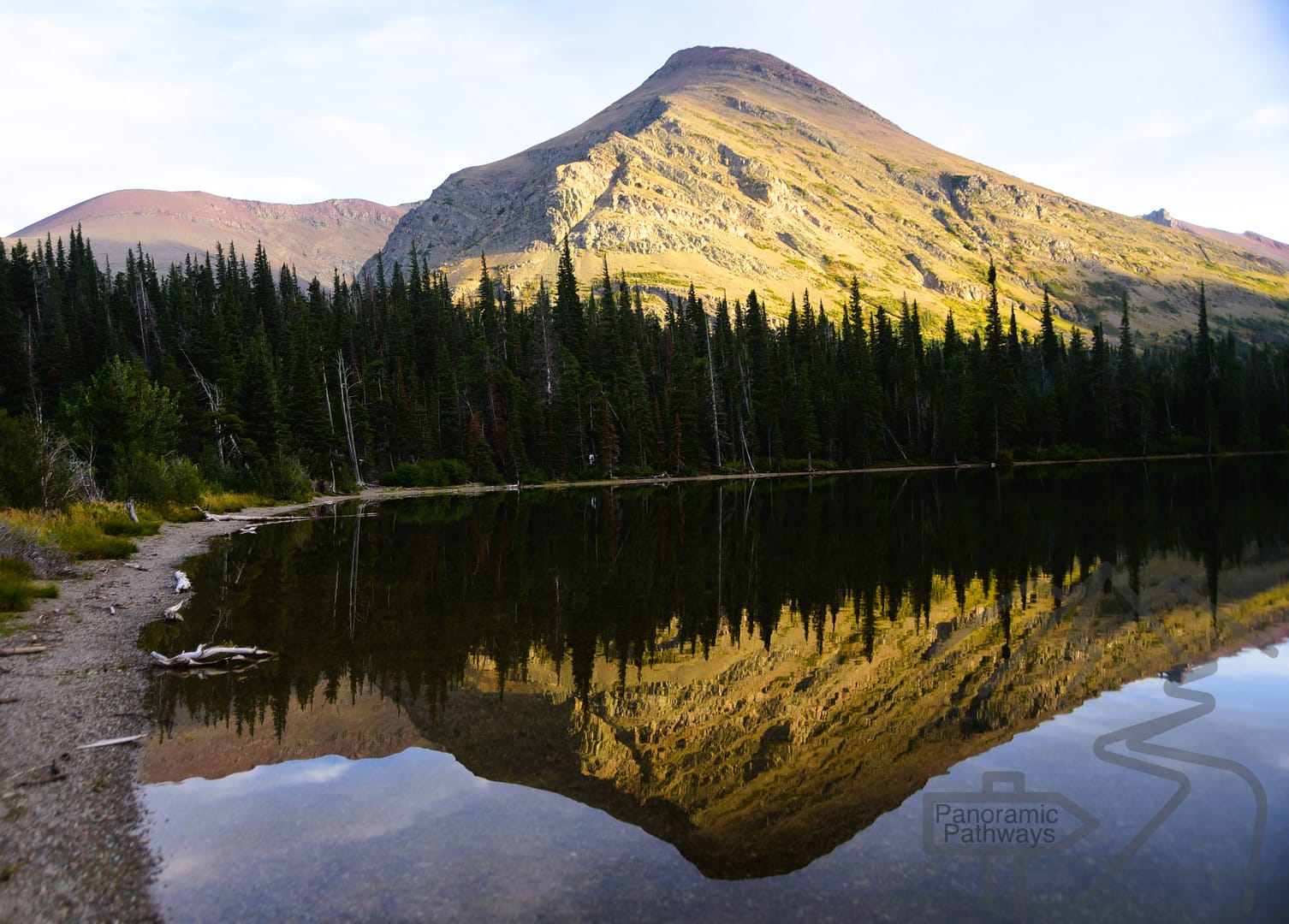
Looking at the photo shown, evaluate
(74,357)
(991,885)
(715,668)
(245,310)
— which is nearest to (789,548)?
(715,668)

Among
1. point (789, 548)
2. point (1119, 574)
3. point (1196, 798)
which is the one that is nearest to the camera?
point (1196, 798)

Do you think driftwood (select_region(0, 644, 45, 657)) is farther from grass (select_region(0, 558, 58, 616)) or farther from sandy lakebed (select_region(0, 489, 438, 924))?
grass (select_region(0, 558, 58, 616))

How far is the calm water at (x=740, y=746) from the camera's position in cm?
819

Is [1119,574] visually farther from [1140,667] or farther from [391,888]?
[391,888]

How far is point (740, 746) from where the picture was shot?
11.9 meters

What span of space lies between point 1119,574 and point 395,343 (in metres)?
111

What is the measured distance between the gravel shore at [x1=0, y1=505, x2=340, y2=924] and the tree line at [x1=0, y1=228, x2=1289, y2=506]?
60.9 meters

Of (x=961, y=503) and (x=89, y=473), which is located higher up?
(x=89, y=473)

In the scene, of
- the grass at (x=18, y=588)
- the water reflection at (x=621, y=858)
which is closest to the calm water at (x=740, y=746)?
the water reflection at (x=621, y=858)

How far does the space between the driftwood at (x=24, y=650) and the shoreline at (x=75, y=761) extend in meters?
0.17

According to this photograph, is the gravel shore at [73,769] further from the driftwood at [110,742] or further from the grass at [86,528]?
the grass at [86,528]

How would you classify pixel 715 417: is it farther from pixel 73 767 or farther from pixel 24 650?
pixel 73 767

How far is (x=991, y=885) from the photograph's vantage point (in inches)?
321

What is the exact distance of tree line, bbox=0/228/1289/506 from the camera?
96250 millimetres
